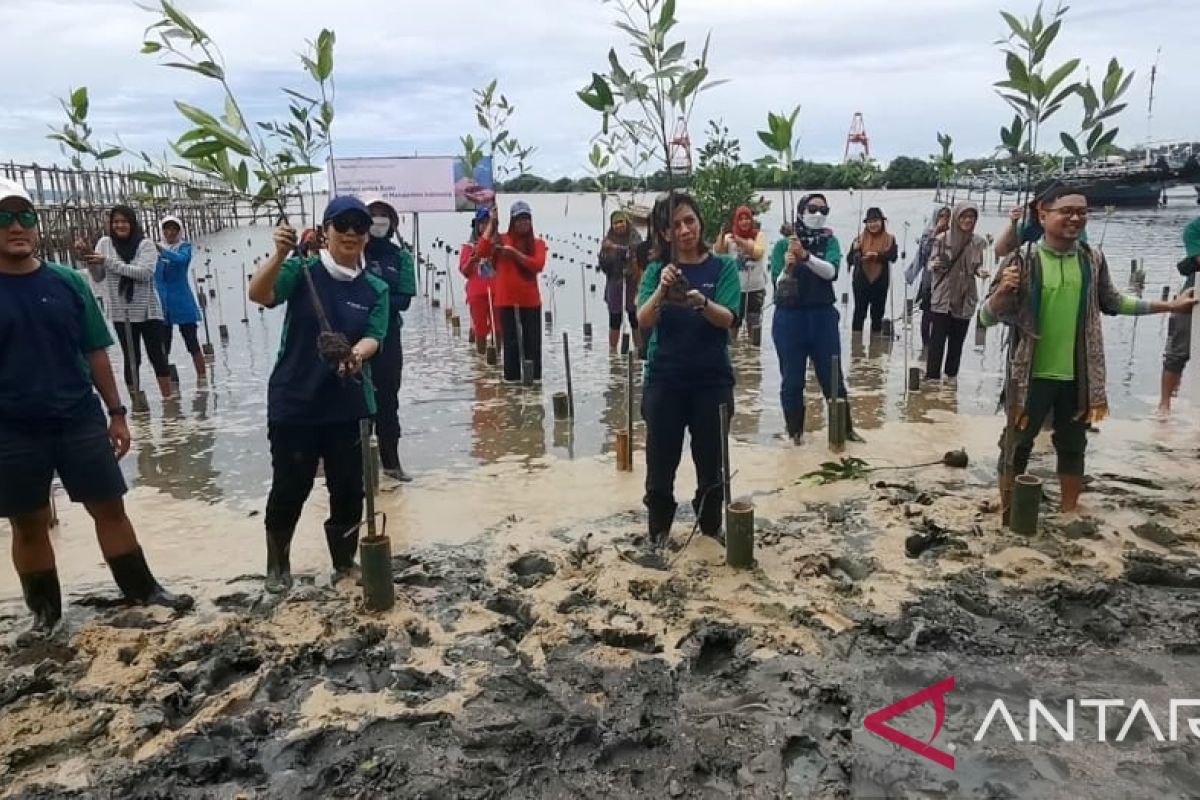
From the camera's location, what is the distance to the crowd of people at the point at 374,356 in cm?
361

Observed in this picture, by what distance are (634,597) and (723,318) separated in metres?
1.45

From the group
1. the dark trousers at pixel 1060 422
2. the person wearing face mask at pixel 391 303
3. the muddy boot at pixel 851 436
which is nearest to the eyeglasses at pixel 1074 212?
the dark trousers at pixel 1060 422

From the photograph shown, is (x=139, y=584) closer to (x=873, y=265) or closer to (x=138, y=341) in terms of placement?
(x=138, y=341)

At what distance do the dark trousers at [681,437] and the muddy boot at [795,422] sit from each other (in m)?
2.13

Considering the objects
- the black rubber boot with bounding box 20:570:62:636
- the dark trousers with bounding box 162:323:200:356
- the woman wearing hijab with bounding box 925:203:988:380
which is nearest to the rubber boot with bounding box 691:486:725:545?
the black rubber boot with bounding box 20:570:62:636

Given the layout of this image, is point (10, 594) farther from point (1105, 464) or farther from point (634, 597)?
point (1105, 464)

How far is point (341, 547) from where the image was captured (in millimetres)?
4434

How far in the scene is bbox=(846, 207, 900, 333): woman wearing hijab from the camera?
991cm

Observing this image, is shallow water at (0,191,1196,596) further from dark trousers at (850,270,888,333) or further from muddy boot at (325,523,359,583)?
muddy boot at (325,523,359,583)

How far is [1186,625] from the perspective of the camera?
364cm

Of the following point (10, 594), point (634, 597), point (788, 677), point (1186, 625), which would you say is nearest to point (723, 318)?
point (634, 597)

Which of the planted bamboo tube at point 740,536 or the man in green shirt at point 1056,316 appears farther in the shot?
the man in green shirt at point 1056,316

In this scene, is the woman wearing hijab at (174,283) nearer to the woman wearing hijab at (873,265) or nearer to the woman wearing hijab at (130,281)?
the woman wearing hijab at (130,281)

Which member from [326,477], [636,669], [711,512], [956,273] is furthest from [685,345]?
[956,273]
